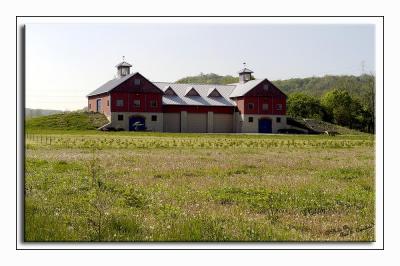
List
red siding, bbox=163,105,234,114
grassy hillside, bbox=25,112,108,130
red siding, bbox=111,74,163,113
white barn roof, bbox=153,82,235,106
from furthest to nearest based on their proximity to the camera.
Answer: white barn roof, bbox=153,82,235,106, red siding, bbox=163,105,234,114, red siding, bbox=111,74,163,113, grassy hillside, bbox=25,112,108,130

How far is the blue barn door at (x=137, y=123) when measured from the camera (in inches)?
2946

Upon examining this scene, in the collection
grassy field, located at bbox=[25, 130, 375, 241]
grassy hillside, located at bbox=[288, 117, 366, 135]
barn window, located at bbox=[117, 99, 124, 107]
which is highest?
barn window, located at bbox=[117, 99, 124, 107]

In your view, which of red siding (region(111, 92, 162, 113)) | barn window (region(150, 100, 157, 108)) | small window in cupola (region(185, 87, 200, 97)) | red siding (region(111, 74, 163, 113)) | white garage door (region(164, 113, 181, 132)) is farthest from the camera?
small window in cupola (region(185, 87, 200, 97))

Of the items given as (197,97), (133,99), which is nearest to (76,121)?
(133,99)

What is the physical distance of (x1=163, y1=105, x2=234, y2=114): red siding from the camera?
81.2m

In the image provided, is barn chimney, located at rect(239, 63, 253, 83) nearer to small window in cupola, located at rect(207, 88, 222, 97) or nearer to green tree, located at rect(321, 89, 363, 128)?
small window in cupola, located at rect(207, 88, 222, 97)

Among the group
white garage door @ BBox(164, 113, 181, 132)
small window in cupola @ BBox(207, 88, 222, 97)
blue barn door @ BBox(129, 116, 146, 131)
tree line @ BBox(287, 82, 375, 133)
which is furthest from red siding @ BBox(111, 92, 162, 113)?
tree line @ BBox(287, 82, 375, 133)

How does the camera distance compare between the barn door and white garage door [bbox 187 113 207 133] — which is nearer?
the barn door

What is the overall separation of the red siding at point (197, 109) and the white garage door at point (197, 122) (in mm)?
800

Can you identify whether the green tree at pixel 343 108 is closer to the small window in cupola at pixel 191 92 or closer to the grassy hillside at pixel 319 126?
the grassy hillside at pixel 319 126

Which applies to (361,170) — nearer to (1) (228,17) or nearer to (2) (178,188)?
(2) (178,188)

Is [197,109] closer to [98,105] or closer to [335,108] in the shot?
[98,105]

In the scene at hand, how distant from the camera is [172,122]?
8088 centimetres

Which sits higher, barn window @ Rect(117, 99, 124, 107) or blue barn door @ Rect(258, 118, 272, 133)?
barn window @ Rect(117, 99, 124, 107)
